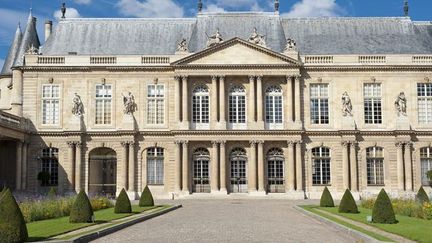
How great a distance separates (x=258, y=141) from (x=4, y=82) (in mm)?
20208

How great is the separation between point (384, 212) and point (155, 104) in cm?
2603

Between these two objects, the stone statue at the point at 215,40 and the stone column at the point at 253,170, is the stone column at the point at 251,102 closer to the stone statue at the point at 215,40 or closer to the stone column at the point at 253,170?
the stone column at the point at 253,170

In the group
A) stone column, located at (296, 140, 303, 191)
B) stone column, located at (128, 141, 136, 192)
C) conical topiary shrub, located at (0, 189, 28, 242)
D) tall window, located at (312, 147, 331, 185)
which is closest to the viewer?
conical topiary shrub, located at (0, 189, 28, 242)

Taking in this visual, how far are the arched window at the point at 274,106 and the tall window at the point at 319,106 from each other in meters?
2.28

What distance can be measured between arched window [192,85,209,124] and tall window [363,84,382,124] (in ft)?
36.6

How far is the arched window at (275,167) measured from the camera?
140 ft

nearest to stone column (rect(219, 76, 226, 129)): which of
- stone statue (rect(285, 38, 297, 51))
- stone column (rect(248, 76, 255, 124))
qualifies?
stone column (rect(248, 76, 255, 124))

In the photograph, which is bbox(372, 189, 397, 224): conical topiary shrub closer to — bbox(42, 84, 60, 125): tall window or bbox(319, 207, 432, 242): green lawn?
bbox(319, 207, 432, 242): green lawn

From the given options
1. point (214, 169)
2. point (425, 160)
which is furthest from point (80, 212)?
point (425, 160)

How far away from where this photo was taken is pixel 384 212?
19703mm

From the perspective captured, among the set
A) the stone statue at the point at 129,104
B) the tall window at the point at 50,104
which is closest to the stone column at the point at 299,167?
the stone statue at the point at 129,104

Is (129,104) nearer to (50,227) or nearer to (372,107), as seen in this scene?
(372,107)

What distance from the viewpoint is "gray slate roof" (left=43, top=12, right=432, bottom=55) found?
4572 centimetres

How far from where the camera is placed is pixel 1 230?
14.0 meters
